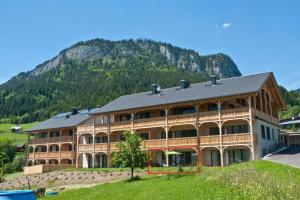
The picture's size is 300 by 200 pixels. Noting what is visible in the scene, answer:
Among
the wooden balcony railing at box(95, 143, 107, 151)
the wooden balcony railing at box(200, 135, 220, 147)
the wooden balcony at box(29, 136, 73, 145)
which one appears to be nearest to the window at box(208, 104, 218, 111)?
the wooden balcony railing at box(200, 135, 220, 147)

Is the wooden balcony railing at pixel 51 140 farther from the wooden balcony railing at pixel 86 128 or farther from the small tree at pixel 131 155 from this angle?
the small tree at pixel 131 155

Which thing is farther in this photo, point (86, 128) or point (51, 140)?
point (51, 140)

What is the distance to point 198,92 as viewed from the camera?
44.4m

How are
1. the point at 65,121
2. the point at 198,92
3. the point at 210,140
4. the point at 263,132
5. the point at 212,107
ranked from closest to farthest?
the point at 210,140 < the point at 263,132 < the point at 212,107 < the point at 198,92 < the point at 65,121

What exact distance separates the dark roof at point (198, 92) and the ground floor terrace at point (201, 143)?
130 inches

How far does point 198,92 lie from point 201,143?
696cm

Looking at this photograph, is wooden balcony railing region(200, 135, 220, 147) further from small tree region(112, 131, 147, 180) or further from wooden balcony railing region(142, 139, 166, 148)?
small tree region(112, 131, 147, 180)

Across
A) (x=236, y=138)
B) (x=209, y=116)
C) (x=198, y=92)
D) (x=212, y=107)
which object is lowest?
(x=236, y=138)

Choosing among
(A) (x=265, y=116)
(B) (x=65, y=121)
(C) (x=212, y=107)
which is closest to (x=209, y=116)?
(C) (x=212, y=107)

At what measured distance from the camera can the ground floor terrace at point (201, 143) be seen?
38625mm

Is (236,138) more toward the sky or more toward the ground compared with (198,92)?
more toward the ground

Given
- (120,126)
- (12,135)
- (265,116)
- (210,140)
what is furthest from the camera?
(12,135)

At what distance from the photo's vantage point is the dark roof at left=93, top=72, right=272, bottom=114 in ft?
132

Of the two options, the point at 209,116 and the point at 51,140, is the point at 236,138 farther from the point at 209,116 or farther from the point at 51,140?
the point at 51,140
